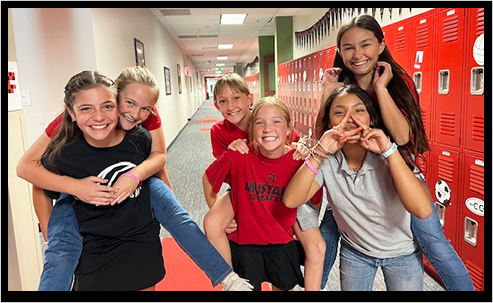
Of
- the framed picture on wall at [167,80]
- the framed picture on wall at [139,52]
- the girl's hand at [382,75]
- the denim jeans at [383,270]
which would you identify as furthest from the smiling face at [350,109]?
the framed picture on wall at [167,80]

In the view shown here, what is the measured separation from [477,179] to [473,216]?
226 mm

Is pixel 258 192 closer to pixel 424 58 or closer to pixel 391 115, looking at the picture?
pixel 391 115

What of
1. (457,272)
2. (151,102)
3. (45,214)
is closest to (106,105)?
(151,102)

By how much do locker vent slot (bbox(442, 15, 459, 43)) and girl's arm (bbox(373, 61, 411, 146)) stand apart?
120cm

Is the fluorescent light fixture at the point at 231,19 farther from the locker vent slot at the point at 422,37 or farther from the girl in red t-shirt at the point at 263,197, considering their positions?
the girl in red t-shirt at the point at 263,197

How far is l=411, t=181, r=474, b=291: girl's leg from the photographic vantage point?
1406 mm

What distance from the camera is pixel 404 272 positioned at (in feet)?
4.48

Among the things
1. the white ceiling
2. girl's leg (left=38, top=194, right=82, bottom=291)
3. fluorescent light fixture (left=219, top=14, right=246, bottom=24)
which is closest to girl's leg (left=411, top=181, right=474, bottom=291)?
girl's leg (left=38, top=194, right=82, bottom=291)

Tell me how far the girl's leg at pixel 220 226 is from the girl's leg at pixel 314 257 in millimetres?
318

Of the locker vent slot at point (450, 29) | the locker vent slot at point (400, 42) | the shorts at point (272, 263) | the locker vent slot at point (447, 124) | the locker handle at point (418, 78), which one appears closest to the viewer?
the shorts at point (272, 263)

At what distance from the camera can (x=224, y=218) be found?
60.5 inches

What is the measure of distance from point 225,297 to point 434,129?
75.5 inches

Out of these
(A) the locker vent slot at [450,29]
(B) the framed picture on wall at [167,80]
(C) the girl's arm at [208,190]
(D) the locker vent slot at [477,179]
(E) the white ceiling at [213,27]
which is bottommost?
(D) the locker vent slot at [477,179]

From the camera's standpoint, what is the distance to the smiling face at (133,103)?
1.45m
